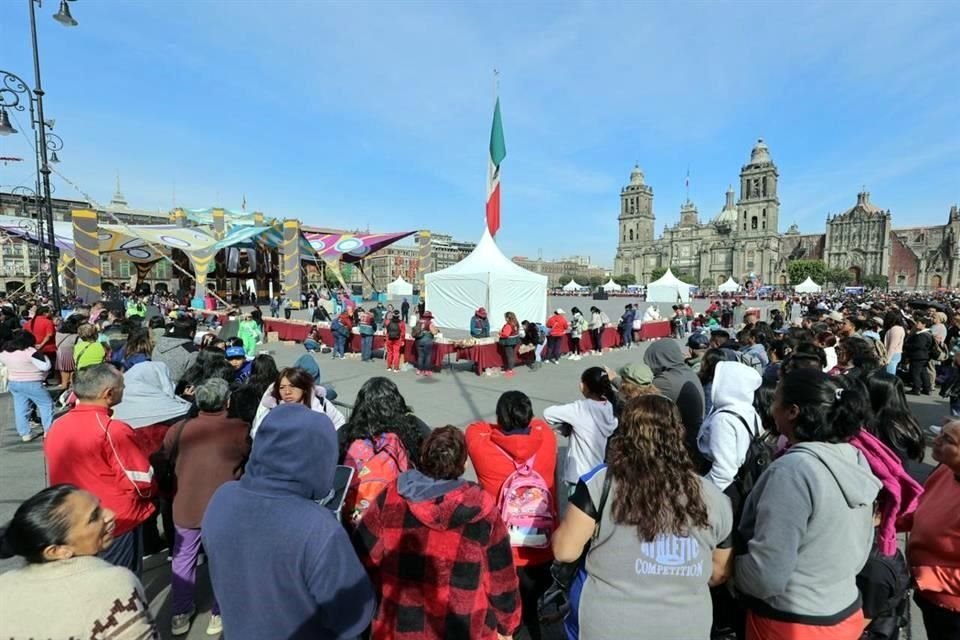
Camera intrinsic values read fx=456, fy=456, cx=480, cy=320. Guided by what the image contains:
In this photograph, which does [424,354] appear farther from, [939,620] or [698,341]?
[939,620]

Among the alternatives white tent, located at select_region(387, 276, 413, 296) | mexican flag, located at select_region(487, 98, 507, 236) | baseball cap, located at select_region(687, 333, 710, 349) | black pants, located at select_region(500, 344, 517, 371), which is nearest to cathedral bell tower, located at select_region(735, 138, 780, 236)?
white tent, located at select_region(387, 276, 413, 296)

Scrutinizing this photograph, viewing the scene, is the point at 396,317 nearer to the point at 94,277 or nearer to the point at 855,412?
the point at 855,412

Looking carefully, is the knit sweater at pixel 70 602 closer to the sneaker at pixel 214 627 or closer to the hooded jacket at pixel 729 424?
the sneaker at pixel 214 627

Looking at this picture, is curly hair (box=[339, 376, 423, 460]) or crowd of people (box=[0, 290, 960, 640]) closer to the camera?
crowd of people (box=[0, 290, 960, 640])

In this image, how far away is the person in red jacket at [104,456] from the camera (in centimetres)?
243

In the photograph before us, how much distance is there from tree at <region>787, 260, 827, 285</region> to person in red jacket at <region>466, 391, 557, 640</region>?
94.6 meters

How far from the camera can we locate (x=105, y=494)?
8.13ft

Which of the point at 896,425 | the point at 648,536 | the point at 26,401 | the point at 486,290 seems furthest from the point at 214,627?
the point at 486,290

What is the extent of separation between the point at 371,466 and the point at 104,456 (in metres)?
1.43

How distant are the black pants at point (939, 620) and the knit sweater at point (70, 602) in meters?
2.94

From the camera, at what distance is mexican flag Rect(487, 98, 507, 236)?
18594mm

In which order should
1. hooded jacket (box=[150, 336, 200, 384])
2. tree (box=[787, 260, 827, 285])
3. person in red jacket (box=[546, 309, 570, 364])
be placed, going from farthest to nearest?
1. tree (box=[787, 260, 827, 285])
2. person in red jacket (box=[546, 309, 570, 364])
3. hooded jacket (box=[150, 336, 200, 384])

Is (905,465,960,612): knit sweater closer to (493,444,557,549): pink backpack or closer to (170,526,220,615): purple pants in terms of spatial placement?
(493,444,557,549): pink backpack

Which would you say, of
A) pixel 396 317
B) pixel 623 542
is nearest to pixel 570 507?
pixel 623 542
